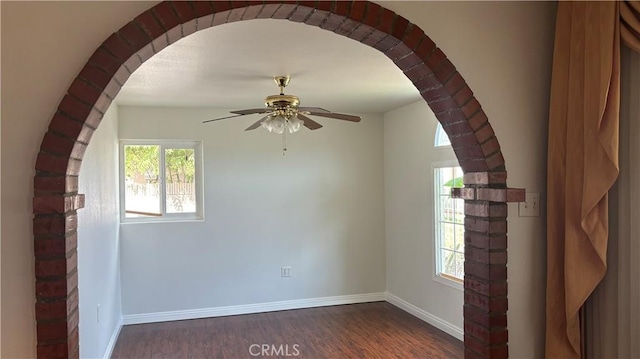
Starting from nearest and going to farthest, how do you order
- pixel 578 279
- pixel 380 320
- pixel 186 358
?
pixel 578 279 < pixel 186 358 < pixel 380 320

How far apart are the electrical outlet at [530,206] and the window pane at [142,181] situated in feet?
13.3

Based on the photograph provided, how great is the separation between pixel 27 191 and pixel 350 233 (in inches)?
169

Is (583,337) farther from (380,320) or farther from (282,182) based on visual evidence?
(282,182)

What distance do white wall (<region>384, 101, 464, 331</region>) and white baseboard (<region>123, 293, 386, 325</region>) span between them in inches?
17.3

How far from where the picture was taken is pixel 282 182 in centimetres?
529

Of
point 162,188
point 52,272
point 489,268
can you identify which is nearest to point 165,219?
point 162,188

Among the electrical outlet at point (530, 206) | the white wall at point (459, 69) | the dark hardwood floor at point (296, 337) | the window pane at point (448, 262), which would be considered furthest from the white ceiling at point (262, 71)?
the dark hardwood floor at point (296, 337)

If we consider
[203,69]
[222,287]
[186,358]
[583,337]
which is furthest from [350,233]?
[583,337]

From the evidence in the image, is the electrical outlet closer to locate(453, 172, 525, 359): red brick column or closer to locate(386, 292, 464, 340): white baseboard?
locate(453, 172, 525, 359): red brick column

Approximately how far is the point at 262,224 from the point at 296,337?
1436 mm

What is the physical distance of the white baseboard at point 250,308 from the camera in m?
4.85

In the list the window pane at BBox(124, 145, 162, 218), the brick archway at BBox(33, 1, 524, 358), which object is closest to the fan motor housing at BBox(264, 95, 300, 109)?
the brick archway at BBox(33, 1, 524, 358)

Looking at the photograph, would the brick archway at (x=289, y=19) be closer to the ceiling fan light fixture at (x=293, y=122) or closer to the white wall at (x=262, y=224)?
the ceiling fan light fixture at (x=293, y=122)

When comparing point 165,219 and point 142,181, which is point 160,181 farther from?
point 165,219
